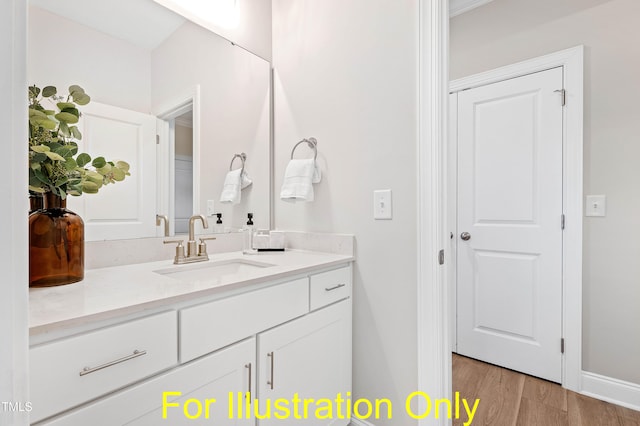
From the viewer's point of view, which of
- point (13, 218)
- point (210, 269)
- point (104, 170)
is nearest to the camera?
point (13, 218)

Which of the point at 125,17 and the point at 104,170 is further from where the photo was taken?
the point at 125,17

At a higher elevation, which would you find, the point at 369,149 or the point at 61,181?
the point at 369,149

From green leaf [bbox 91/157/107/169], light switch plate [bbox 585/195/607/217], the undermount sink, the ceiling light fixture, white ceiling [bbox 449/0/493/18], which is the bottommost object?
the undermount sink

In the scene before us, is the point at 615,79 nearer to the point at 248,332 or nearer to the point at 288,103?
the point at 288,103

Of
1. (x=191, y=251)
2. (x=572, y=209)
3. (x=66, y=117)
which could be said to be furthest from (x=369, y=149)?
(x=572, y=209)

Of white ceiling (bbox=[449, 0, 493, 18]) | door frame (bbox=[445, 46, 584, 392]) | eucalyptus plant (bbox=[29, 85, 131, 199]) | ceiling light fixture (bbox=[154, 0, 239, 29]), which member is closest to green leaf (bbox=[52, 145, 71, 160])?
eucalyptus plant (bbox=[29, 85, 131, 199])

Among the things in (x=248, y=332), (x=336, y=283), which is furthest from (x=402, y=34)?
(x=248, y=332)

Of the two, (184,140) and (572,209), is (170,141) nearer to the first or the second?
(184,140)

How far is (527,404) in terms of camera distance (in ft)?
5.74

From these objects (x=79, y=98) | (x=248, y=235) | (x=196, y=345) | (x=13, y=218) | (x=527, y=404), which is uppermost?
(x=79, y=98)

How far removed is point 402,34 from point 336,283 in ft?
3.61

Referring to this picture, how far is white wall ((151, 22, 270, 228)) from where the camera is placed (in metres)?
1.39

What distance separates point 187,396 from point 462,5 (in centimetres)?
282

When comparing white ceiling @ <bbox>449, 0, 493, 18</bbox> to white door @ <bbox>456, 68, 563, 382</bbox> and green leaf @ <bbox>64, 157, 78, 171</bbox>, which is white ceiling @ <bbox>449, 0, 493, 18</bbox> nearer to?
white door @ <bbox>456, 68, 563, 382</bbox>
